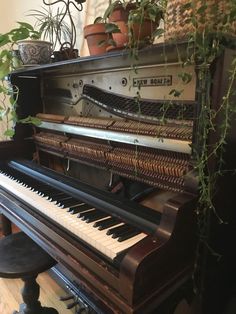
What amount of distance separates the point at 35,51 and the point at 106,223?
116cm

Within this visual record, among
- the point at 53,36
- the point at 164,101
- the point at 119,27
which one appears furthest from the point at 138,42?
the point at 53,36

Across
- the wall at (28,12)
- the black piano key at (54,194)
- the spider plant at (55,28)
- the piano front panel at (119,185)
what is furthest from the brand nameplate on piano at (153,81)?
the spider plant at (55,28)

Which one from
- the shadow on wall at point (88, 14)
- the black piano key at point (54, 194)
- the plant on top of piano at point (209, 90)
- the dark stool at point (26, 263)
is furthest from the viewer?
the shadow on wall at point (88, 14)

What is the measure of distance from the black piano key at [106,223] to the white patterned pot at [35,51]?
110 centimetres

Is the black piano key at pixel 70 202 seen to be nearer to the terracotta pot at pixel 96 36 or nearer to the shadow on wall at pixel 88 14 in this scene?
the terracotta pot at pixel 96 36

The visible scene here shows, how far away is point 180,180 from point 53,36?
5.30 feet

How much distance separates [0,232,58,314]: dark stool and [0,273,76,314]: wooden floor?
0.27 meters

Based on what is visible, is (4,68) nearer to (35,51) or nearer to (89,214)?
(35,51)

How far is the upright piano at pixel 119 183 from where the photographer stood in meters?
0.82

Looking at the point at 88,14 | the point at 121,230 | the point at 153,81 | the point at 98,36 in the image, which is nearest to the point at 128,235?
the point at 121,230

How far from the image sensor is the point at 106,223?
1019mm

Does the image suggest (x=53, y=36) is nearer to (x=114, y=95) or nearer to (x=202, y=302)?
(x=114, y=95)

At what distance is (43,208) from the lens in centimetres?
119

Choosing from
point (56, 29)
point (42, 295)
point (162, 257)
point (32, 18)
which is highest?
point (32, 18)
